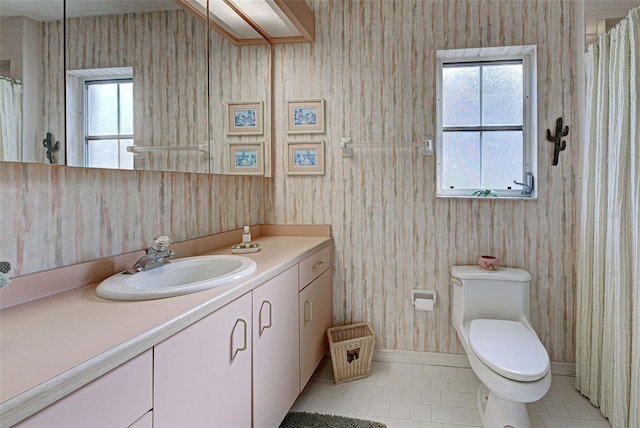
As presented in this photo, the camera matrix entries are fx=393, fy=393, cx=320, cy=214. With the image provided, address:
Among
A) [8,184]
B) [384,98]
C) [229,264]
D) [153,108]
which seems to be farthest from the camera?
[384,98]

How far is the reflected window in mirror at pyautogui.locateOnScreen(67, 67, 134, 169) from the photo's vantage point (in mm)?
1201

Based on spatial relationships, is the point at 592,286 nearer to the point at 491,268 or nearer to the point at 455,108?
the point at 491,268

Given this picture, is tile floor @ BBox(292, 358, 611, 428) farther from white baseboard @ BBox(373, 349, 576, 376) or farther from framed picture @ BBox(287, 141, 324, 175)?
framed picture @ BBox(287, 141, 324, 175)

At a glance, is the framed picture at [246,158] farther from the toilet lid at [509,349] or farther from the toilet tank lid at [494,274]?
the toilet lid at [509,349]

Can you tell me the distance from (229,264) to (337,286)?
112 centimetres

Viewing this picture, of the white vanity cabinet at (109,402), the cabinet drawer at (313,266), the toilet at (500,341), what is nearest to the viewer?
the white vanity cabinet at (109,402)

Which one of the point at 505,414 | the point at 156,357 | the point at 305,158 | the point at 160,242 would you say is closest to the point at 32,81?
the point at 160,242

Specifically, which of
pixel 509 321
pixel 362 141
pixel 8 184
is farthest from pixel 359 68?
pixel 8 184

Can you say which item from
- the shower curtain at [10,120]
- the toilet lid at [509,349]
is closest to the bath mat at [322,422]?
the toilet lid at [509,349]

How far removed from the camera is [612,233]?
1877 millimetres

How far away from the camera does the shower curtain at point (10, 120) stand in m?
0.99

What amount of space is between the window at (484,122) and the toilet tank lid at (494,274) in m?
0.49

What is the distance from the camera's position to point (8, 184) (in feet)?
3.61

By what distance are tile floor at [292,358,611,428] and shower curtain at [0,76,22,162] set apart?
1.69 m
